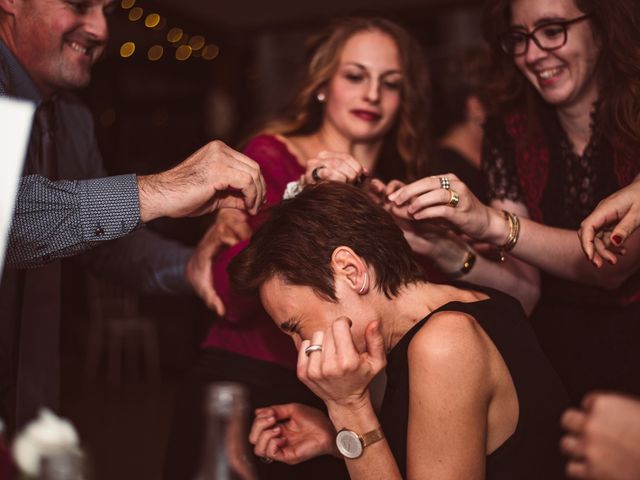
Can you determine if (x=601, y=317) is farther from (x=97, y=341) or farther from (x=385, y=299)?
(x=97, y=341)

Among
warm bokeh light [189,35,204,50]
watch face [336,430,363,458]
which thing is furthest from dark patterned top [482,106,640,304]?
warm bokeh light [189,35,204,50]

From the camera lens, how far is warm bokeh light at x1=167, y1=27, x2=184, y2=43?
779 cm

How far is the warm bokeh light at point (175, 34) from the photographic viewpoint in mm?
7785

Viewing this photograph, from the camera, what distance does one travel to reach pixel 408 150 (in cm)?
261

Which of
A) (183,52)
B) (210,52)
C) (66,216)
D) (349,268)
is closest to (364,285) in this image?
(349,268)

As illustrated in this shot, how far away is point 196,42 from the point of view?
8.31 metres

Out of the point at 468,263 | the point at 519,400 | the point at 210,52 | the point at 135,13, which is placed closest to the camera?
the point at 519,400

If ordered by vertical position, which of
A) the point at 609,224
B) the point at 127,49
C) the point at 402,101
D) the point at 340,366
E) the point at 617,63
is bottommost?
the point at 340,366

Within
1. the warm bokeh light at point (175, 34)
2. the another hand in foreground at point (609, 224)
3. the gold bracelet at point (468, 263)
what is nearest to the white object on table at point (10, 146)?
the another hand in foreground at point (609, 224)

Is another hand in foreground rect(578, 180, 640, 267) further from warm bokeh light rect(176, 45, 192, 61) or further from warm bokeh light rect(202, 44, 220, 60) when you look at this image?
warm bokeh light rect(176, 45, 192, 61)

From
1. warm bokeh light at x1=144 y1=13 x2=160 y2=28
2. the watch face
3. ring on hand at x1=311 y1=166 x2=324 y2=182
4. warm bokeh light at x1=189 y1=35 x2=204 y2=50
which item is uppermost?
warm bokeh light at x1=144 y1=13 x2=160 y2=28

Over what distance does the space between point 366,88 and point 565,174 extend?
2.22 feet

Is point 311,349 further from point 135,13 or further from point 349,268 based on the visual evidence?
point 135,13

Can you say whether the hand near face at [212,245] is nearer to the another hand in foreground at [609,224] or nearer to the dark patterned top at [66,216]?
the dark patterned top at [66,216]
